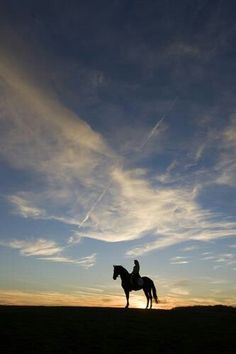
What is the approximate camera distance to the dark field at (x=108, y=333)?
17484 mm

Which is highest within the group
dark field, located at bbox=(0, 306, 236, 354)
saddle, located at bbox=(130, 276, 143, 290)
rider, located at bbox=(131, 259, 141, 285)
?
rider, located at bbox=(131, 259, 141, 285)

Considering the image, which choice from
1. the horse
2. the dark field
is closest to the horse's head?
the horse

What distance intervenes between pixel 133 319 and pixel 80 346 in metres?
7.65

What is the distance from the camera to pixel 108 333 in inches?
788

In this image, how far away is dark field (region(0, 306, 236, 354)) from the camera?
17.5 meters

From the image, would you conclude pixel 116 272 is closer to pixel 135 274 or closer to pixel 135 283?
pixel 135 274

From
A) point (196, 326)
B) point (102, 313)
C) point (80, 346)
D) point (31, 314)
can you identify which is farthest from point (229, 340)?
point (31, 314)

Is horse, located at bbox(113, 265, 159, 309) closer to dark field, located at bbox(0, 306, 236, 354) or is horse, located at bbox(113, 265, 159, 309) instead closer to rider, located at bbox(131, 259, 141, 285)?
rider, located at bbox(131, 259, 141, 285)

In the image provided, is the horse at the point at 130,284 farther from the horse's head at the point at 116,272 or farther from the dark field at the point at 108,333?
the dark field at the point at 108,333

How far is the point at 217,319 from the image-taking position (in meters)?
27.2

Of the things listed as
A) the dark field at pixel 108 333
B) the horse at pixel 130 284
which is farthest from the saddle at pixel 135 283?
the dark field at pixel 108 333

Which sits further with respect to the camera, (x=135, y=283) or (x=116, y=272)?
(x=116, y=272)

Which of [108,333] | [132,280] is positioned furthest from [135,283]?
[108,333]

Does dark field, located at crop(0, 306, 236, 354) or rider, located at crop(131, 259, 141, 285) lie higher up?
rider, located at crop(131, 259, 141, 285)
